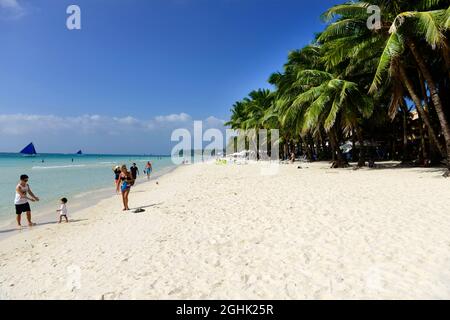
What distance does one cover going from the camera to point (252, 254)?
434cm

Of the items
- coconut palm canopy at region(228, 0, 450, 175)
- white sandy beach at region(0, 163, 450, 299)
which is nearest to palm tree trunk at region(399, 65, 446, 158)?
coconut palm canopy at region(228, 0, 450, 175)

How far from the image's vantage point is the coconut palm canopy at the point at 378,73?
10.6 m

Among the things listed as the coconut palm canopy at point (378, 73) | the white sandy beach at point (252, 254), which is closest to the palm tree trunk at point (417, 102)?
the coconut palm canopy at point (378, 73)

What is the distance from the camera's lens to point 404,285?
3.14 metres

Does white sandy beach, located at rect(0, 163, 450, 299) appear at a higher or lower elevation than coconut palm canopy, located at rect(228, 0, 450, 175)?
lower

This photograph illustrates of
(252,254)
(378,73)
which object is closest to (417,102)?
(378,73)

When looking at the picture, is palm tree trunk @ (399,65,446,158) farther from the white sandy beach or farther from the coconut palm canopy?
the white sandy beach

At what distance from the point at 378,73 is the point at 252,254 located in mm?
9444

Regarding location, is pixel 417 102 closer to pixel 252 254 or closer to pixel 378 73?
pixel 378 73

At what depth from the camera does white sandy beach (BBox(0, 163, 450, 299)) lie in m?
3.31

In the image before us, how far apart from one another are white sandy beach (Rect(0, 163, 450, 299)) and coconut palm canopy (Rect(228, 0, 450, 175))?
19.5 ft
